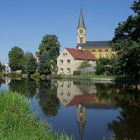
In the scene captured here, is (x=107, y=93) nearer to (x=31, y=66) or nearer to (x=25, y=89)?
(x=25, y=89)

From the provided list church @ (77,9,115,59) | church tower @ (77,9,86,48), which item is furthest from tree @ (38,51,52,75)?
church tower @ (77,9,86,48)

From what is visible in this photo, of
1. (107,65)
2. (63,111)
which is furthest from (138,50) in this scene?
(107,65)

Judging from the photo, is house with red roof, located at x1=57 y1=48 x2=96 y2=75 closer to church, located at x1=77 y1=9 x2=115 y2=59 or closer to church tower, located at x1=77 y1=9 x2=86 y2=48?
church, located at x1=77 y1=9 x2=115 y2=59

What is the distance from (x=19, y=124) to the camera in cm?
1241

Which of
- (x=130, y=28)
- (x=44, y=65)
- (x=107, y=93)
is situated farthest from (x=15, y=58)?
(x=107, y=93)

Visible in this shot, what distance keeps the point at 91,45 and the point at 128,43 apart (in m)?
87.9

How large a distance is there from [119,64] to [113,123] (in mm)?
27057

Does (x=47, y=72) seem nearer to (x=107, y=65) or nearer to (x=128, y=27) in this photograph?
(x=107, y=65)

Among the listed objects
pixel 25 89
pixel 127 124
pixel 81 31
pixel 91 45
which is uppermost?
pixel 81 31

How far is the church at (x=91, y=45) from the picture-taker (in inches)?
5005

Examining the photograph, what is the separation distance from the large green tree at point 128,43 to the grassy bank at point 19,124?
79.6 ft

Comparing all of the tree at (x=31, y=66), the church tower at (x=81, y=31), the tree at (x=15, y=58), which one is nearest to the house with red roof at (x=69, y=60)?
the tree at (x=31, y=66)

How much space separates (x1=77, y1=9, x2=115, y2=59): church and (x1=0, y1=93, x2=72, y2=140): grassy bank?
349 ft

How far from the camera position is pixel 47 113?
21.9 metres
